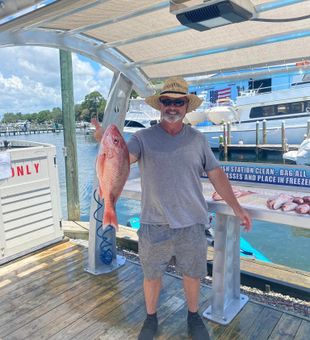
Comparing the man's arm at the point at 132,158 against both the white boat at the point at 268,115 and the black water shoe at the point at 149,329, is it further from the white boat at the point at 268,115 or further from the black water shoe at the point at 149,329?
the white boat at the point at 268,115

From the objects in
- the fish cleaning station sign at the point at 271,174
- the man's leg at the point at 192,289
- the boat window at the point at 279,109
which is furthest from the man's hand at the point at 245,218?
the boat window at the point at 279,109

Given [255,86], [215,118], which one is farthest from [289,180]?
[255,86]

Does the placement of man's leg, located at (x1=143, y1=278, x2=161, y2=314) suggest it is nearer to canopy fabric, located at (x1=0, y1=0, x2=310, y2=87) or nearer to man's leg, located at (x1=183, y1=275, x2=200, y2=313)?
man's leg, located at (x1=183, y1=275, x2=200, y2=313)

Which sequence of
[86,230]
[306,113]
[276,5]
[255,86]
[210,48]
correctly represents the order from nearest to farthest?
[276,5], [210,48], [86,230], [306,113], [255,86]

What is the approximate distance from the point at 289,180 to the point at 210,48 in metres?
1.46

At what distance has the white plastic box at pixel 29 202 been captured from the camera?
3617 millimetres

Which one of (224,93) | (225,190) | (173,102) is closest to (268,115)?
(224,93)

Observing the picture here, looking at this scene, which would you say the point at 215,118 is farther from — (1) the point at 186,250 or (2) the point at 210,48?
(1) the point at 186,250

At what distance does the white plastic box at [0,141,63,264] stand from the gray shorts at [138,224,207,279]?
209 centimetres

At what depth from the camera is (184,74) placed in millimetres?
3711

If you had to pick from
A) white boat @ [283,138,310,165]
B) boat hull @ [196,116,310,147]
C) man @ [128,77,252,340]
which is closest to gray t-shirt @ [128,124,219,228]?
man @ [128,77,252,340]

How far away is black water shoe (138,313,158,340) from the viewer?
2277 mm

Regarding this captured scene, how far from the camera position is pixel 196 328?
2330 mm

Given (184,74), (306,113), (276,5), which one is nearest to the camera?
(276,5)
